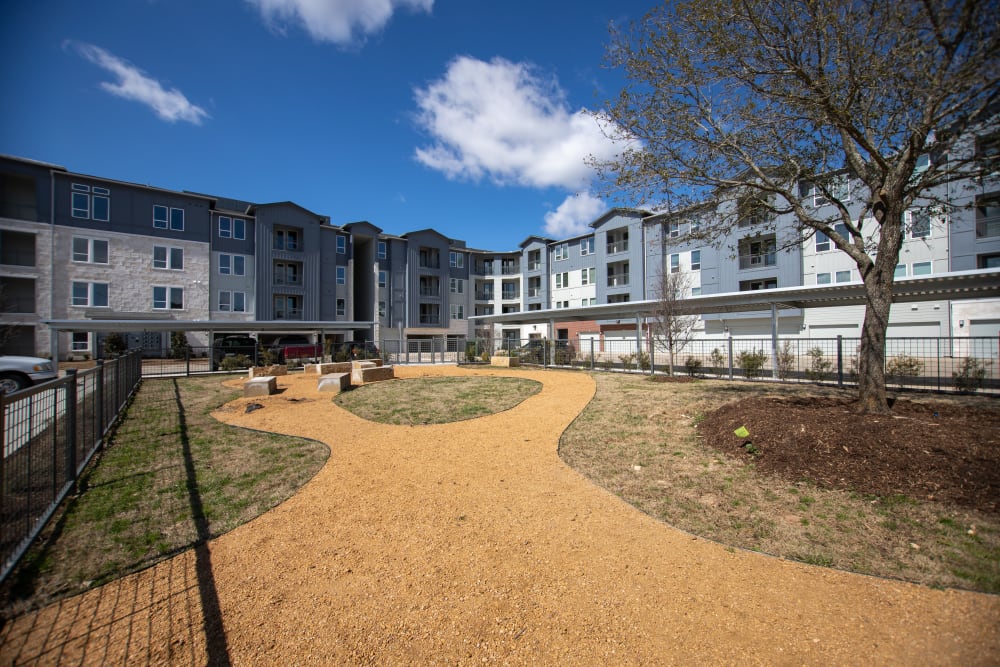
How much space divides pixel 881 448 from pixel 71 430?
10150 millimetres

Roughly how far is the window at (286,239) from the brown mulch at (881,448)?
129 ft

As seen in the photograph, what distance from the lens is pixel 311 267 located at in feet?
126

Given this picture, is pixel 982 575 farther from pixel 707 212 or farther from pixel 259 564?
pixel 707 212

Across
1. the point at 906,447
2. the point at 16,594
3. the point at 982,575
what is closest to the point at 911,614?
the point at 982,575

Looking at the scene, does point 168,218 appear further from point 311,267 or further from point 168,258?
point 311,267

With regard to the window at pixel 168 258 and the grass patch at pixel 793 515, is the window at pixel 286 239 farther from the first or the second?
the grass patch at pixel 793 515

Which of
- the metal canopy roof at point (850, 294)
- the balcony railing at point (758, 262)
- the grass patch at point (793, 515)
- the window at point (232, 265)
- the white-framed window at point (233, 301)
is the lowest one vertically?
→ the grass patch at point (793, 515)

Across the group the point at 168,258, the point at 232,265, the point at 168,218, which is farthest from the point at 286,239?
the point at 168,258

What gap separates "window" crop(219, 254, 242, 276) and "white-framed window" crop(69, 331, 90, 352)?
31.8 feet

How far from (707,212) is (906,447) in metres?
5.81

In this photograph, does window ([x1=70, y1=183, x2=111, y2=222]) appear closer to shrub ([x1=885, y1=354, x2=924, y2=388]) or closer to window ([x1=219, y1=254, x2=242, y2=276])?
window ([x1=219, y1=254, x2=242, y2=276])

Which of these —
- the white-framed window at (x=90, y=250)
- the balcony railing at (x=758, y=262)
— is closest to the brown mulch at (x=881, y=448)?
the balcony railing at (x=758, y=262)

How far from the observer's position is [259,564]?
3.63 m

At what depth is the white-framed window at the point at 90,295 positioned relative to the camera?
2962cm
